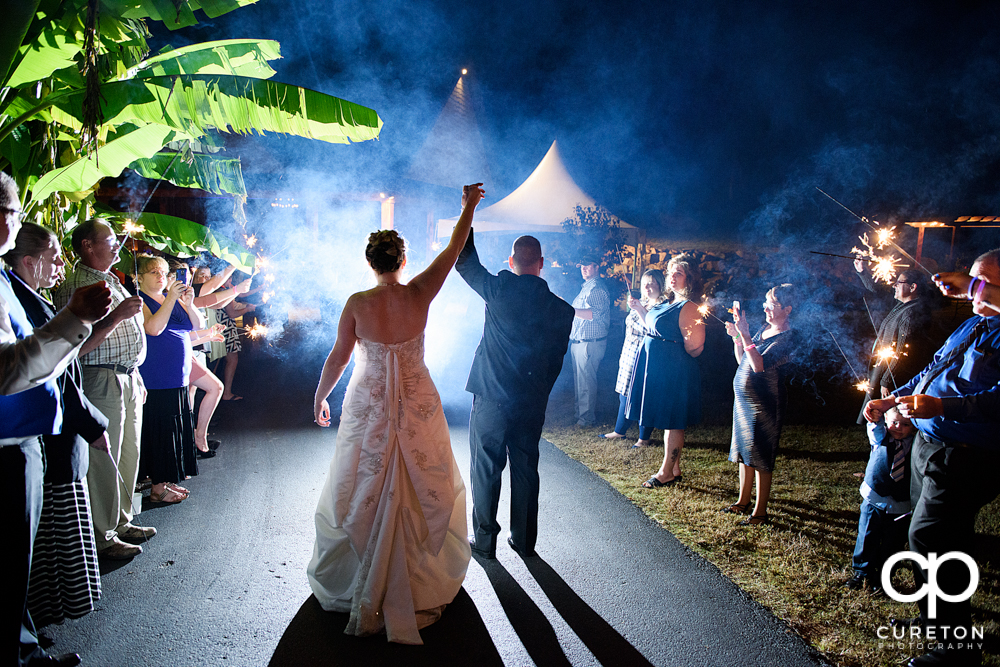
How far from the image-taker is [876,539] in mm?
3191

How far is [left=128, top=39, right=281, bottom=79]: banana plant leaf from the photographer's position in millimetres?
4484

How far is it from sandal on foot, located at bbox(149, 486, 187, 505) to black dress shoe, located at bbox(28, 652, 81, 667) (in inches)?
76.8

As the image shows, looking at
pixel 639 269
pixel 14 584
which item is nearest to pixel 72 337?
pixel 14 584

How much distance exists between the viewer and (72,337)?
1873mm

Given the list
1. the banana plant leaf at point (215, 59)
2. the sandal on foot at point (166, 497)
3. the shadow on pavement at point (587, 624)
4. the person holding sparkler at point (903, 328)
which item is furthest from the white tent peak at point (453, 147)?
the shadow on pavement at point (587, 624)

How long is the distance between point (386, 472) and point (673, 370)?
10.4 feet

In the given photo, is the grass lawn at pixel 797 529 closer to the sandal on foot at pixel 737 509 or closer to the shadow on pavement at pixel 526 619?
the sandal on foot at pixel 737 509

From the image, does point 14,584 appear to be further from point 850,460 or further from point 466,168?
point 466,168

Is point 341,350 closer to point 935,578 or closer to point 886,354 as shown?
point 935,578

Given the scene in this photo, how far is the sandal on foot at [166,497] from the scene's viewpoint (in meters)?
4.33

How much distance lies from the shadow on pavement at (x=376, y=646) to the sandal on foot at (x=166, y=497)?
7.17ft

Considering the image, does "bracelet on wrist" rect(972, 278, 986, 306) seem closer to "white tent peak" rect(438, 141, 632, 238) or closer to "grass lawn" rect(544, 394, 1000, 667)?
"grass lawn" rect(544, 394, 1000, 667)

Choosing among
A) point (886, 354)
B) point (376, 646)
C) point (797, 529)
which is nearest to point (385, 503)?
point (376, 646)

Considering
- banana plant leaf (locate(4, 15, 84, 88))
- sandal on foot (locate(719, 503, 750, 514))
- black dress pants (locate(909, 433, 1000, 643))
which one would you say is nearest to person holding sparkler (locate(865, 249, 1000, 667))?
black dress pants (locate(909, 433, 1000, 643))
